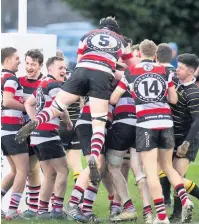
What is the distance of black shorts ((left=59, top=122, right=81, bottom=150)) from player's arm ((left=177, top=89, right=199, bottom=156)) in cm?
207

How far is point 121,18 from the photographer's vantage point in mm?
35562

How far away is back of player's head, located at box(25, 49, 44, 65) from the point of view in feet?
39.8

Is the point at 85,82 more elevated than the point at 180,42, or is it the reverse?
the point at 85,82

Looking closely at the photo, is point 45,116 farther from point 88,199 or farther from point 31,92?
point 88,199

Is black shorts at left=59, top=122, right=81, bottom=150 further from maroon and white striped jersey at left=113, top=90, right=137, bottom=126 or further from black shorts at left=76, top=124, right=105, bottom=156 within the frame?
maroon and white striped jersey at left=113, top=90, right=137, bottom=126

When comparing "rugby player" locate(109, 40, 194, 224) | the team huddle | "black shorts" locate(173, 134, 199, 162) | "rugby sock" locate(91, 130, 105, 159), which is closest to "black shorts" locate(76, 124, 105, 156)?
the team huddle

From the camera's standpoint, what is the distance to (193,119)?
11.8 m

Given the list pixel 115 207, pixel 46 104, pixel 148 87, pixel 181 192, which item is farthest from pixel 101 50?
pixel 115 207

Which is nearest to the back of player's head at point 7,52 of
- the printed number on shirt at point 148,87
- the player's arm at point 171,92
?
the printed number on shirt at point 148,87

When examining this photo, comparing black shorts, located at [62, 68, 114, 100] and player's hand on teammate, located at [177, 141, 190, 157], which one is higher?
black shorts, located at [62, 68, 114, 100]

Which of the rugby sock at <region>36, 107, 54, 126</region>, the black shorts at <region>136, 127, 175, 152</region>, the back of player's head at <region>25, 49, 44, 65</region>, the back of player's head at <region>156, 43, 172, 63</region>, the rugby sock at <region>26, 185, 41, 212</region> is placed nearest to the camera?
the black shorts at <region>136, 127, 175, 152</region>

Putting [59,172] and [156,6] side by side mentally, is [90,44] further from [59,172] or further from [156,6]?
[156,6]

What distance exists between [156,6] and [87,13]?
2.67 metres

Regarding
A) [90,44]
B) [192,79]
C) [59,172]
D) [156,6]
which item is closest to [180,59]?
[192,79]
